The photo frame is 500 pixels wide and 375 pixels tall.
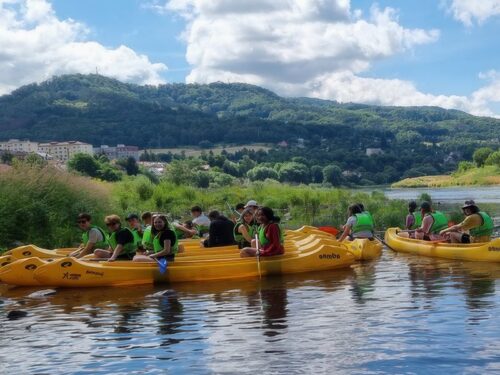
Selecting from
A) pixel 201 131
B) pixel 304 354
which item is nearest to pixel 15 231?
pixel 304 354

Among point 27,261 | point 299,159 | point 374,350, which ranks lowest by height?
point 374,350

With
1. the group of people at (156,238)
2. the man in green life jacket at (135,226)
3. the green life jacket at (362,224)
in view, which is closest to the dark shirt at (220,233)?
the group of people at (156,238)

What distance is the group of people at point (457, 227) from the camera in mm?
13234

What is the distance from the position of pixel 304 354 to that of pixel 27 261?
7058mm

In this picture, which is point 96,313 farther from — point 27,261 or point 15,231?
point 15,231

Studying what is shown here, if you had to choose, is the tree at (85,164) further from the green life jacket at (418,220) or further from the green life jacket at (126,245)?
the green life jacket at (126,245)

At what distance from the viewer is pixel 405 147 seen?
171000 mm

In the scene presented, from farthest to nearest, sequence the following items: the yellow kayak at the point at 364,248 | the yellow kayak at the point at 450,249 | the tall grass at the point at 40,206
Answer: the tall grass at the point at 40,206 < the yellow kayak at the point at 364,248 < the yellow kayak at the point at 450,249

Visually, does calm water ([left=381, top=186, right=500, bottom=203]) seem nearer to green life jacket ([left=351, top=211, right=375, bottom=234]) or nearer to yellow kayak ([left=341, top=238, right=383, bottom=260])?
green life jacket ([left=351, top=211, right=375, bottom=234])

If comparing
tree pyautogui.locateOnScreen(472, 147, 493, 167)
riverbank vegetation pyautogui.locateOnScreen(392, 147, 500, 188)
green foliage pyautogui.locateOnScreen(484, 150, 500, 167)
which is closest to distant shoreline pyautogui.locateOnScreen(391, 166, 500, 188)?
riverbank vegetation pyautogui.locateOnScreen(392, 147, 500, 188)

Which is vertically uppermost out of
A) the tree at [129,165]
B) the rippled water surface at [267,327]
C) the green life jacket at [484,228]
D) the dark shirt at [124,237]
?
the tree at [129,165]

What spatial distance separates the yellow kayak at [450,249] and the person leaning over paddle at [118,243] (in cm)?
679

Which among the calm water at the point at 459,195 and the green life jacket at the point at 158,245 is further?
the calm water at the point at 459,195

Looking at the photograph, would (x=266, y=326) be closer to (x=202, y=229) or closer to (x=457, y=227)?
(x=457, y=227)
